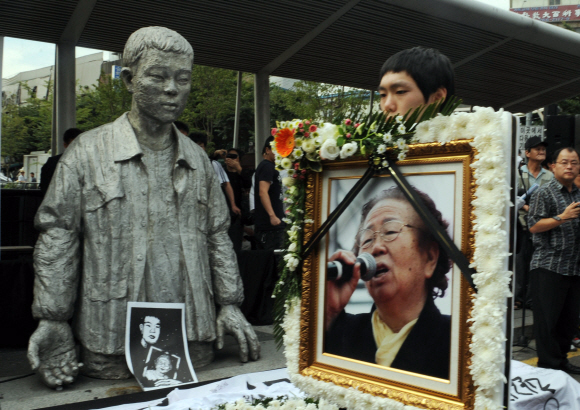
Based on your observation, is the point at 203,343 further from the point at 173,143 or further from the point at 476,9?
the point at 476,9

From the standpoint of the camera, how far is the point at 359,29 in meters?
8.19

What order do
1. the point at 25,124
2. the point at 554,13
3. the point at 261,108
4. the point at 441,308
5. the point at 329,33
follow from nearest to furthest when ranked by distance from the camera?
1. the point at 441,308
2. the point at 329,33
3. the point at 261,108
4. the point at 25,124
5. the point at 554,13

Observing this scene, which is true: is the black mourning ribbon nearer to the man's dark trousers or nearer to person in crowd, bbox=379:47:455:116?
person in crowd, bbox=379:47:455:116

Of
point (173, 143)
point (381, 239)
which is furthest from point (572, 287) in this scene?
point (381, 239)

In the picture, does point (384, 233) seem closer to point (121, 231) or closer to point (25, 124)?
point (121, 231)

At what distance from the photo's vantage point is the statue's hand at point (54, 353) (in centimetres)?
418

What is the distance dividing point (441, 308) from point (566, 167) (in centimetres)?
384

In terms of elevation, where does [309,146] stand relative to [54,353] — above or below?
above

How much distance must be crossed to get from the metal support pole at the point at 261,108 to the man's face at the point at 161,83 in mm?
4668

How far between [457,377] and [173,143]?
328 cm

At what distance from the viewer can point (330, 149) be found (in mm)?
2322

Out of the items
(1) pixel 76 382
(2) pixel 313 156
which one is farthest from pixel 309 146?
(1) pixel 76 382

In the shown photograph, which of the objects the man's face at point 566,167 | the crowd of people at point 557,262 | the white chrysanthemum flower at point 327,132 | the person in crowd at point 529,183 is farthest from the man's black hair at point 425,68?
the person in crowd at point 529,183

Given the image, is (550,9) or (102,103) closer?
(102,103)
